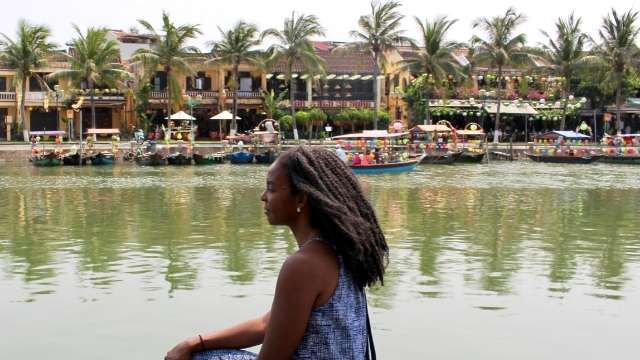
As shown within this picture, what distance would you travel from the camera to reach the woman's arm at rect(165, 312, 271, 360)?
3.16 m

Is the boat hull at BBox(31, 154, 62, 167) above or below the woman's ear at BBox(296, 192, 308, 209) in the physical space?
below

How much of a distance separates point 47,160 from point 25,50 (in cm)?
1094

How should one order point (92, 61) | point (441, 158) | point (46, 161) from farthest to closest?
1. point (92, 61)
2. point (441, 158)
3. point (46, 161)

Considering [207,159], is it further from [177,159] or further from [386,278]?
[386,278]

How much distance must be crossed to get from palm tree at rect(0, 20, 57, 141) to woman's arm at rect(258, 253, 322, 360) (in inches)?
1885

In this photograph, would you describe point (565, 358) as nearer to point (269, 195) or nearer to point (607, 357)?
point (607, 357)

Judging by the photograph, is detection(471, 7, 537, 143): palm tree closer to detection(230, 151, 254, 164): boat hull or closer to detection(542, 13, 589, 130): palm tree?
detection(542, 13, 589, 130): palm tree

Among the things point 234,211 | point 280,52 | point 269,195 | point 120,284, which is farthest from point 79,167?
point 269,195

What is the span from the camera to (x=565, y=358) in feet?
24.8

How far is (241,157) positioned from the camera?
42.6 meters

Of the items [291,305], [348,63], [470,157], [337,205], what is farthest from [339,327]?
[348,63]

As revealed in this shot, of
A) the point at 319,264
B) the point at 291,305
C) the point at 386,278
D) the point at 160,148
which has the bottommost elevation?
the point at 386,278

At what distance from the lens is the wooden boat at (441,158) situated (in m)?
43.7

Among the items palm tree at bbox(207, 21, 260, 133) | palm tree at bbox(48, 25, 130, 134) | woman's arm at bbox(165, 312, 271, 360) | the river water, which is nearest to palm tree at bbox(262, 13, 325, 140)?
palm tree at bbox(207, 21, 260, 133)
